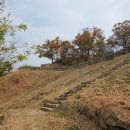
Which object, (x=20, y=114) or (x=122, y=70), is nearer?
(x=20, y=114)

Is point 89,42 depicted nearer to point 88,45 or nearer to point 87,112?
point 88,45

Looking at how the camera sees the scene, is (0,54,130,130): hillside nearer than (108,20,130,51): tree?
Yes

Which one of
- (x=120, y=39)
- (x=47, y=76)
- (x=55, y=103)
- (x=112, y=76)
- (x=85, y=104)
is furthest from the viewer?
(x=120, y=39)

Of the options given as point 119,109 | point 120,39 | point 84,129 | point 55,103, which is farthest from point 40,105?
point 120,39

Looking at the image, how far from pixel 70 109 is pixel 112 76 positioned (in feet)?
19.6

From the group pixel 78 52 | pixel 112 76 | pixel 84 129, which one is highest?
pixel 78 52

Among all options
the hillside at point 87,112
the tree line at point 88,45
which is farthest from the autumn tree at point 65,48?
the hillside at point 87,112

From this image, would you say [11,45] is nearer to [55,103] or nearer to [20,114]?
[20,114]

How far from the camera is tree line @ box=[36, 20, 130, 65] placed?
170 feet

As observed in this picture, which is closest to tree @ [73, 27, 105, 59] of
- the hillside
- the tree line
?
the tree line

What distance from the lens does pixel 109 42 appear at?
52.8m

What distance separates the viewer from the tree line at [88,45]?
51.9 metres

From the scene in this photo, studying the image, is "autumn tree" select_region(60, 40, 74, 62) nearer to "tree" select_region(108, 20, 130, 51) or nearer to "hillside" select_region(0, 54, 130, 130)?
"tree" select_region(108, 20, 130, 51)

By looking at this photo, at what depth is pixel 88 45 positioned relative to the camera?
53156 mm
